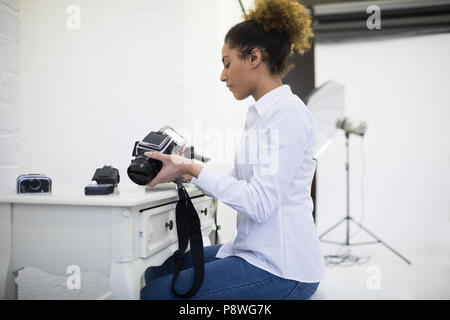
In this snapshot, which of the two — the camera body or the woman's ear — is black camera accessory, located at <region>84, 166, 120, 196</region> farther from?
the woman's ear

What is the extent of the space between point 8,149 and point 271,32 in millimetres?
868

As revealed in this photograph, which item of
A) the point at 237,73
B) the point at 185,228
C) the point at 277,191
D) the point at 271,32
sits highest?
the point at 271,32

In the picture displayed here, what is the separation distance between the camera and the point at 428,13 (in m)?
3.11

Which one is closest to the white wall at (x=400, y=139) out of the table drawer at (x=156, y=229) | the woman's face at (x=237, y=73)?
the woman's face at (x=237, y=73)

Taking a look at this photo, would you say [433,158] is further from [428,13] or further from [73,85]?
[73,85]

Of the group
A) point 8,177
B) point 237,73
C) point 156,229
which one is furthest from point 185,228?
point 8,177

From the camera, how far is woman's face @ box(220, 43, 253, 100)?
0.99 m

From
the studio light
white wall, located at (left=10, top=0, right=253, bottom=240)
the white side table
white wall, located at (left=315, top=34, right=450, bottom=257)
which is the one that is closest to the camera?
the white side table

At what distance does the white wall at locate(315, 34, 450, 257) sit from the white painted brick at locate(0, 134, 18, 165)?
2.78 metres

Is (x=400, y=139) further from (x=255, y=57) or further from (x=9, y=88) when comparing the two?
(x=9, y=88)

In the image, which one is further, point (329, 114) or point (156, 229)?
point (329, 114)

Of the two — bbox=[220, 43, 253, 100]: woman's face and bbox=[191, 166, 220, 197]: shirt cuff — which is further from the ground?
bbox=[220, 43, 253, 100]: woman's face

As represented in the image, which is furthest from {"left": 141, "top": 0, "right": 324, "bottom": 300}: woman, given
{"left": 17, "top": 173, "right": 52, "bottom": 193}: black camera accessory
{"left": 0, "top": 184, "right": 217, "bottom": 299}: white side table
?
{"left": 17, "top": 173, "right": 52, "bottom": 193}: black camera accessory

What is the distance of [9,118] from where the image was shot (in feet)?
3.46
